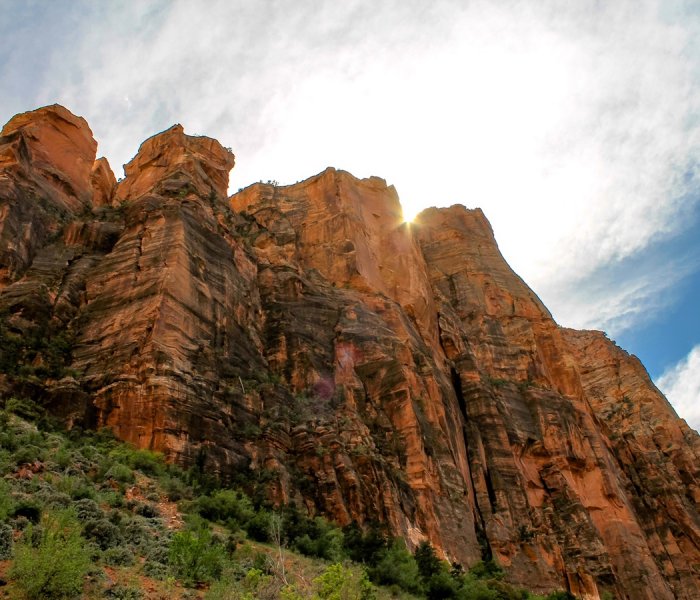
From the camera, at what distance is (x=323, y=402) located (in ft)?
115

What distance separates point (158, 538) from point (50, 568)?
5274 mm

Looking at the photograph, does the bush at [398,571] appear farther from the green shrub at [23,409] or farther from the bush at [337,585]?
the green shrub at [23,409]

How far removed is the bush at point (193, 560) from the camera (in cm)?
1700

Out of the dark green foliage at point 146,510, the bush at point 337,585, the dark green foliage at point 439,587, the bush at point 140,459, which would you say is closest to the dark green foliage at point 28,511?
the dark green foliage at point 146,510

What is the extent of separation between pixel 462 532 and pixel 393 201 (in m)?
35.3

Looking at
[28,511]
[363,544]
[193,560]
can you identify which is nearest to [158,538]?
[193,560]

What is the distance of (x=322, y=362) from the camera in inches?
1485

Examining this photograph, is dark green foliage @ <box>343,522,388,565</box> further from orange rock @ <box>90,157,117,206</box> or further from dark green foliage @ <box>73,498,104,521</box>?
orange rock @ <box>90,157,117,206</box>

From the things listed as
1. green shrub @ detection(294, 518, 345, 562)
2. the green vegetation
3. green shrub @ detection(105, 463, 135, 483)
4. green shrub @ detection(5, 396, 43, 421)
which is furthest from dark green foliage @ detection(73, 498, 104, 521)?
green shrub @ detection(294, 518, 345, 562)

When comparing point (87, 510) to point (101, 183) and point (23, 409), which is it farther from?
point (101, 183)

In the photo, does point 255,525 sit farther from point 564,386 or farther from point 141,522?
point 564,386

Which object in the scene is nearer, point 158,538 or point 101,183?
point 158,538

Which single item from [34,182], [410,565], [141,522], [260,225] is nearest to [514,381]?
[260,225]

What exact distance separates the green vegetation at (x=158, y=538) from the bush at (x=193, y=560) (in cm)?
3
